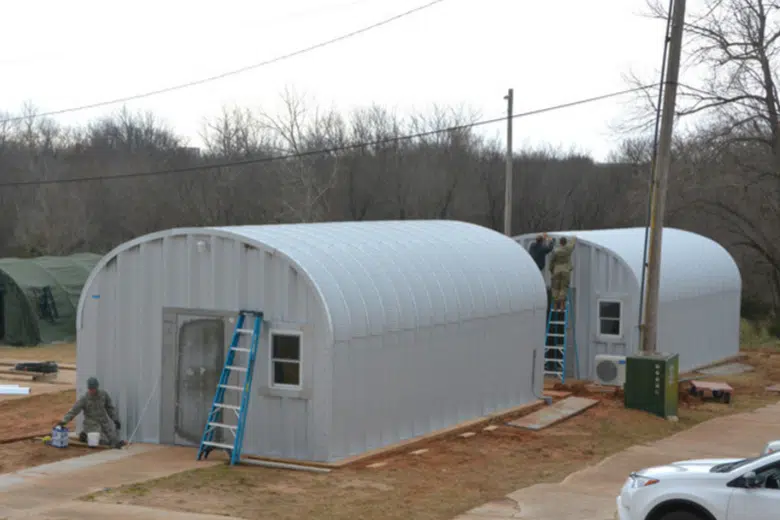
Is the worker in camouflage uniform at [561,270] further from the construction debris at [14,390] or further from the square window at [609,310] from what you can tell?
the construction debris at [14,390]

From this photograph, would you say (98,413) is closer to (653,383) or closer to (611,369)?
(653,383)

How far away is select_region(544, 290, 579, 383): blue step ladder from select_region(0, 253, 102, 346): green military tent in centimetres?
1579

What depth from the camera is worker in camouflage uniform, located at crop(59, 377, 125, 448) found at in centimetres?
1703

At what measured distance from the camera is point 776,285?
44531 millimetres

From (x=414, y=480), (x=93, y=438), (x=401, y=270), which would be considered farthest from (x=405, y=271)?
(x=93, y=438)

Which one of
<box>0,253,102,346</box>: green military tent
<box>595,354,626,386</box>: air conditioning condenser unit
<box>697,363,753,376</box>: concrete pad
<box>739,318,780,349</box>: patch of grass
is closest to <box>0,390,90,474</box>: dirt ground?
<box>0,253,102,346</box>: green military tent

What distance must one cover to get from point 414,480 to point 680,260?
55.0 ft

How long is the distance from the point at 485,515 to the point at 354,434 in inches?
146

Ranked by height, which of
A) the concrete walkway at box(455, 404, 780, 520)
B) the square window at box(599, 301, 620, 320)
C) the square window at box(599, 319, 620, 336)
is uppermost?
the square window at box(599, 301, 620, 320)

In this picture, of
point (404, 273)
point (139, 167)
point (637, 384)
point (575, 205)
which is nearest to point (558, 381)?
point (637, 384)

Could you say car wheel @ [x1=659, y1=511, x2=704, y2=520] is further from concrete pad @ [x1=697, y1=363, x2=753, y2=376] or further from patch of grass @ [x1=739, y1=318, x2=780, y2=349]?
patch of grass @ [x1=739, y1=318, x2=780, y2=349]

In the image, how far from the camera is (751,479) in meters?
10.4

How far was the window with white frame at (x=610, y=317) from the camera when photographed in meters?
26.2

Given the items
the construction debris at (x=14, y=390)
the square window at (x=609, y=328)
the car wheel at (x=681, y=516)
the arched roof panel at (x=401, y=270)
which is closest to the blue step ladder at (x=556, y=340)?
the square window at (x=609, y=328)
